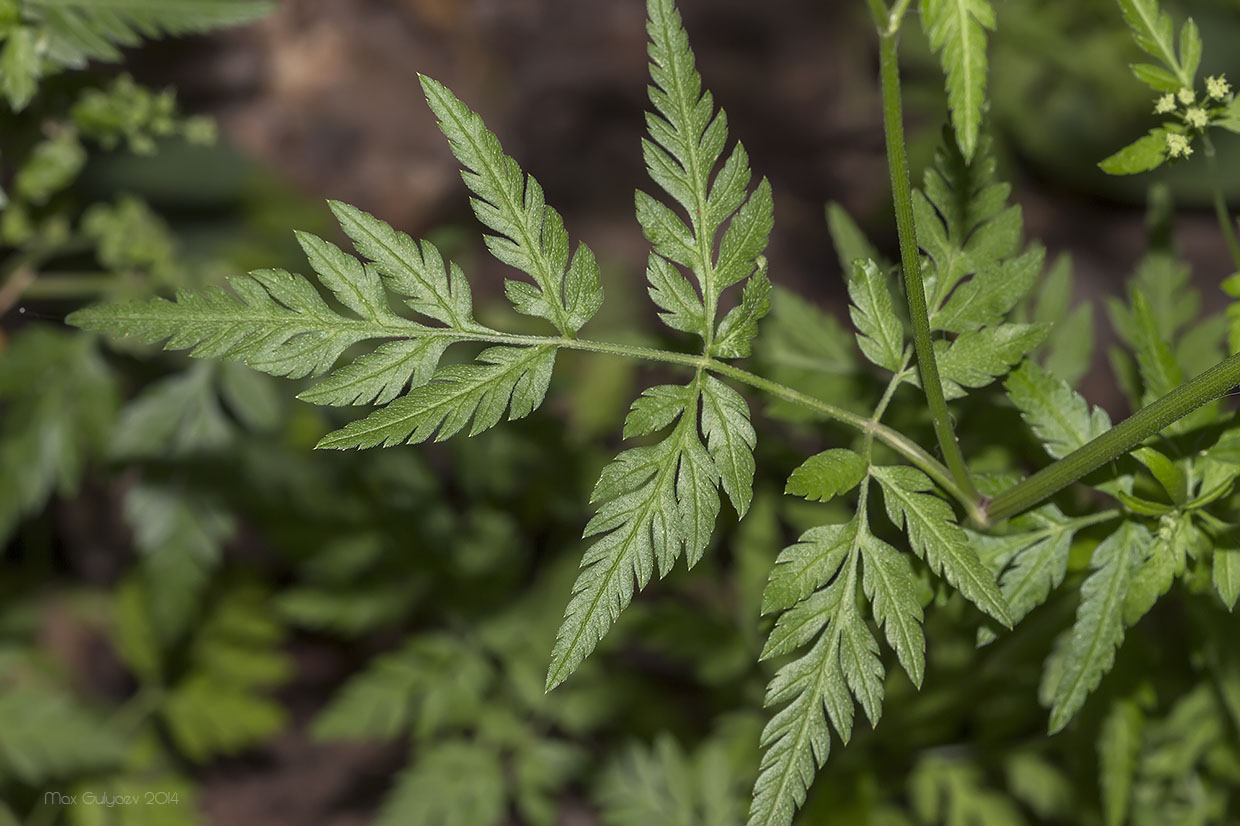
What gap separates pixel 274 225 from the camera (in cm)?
→ 447

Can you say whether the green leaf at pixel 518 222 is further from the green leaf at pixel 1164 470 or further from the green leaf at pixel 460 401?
the green leaf at pixel 1164 470

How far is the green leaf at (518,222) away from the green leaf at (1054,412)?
0.87 meters

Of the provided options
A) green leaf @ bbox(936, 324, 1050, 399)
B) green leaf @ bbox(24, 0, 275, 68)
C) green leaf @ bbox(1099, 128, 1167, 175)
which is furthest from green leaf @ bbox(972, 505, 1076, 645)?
green leaf @ bbox(24, 0, 275, 68)

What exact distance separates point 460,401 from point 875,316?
2.66ft

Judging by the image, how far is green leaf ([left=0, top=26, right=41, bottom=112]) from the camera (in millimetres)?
2314

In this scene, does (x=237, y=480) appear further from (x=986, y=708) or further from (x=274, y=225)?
(x=986, y=708)

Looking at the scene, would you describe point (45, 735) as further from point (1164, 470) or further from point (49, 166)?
point (1164, 470)

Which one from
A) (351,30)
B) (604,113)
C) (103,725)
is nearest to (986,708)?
(103,725)

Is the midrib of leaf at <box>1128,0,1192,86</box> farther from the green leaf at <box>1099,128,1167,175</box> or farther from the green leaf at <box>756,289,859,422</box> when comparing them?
the green leaf at <box>756,289,859,422</box>

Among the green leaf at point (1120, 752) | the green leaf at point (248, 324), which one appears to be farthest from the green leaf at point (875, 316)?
the green leaf at point (1120, 752)

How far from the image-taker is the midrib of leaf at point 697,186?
1731mm

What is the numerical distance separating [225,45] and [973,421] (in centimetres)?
389

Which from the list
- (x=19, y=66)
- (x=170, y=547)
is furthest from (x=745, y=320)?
(x=170, y=547)

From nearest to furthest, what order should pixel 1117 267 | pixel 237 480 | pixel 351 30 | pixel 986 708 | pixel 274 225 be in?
pixel 986 708, pixel 237 480, pixel 274 225, pixel 351 30, pixel 1117 267
